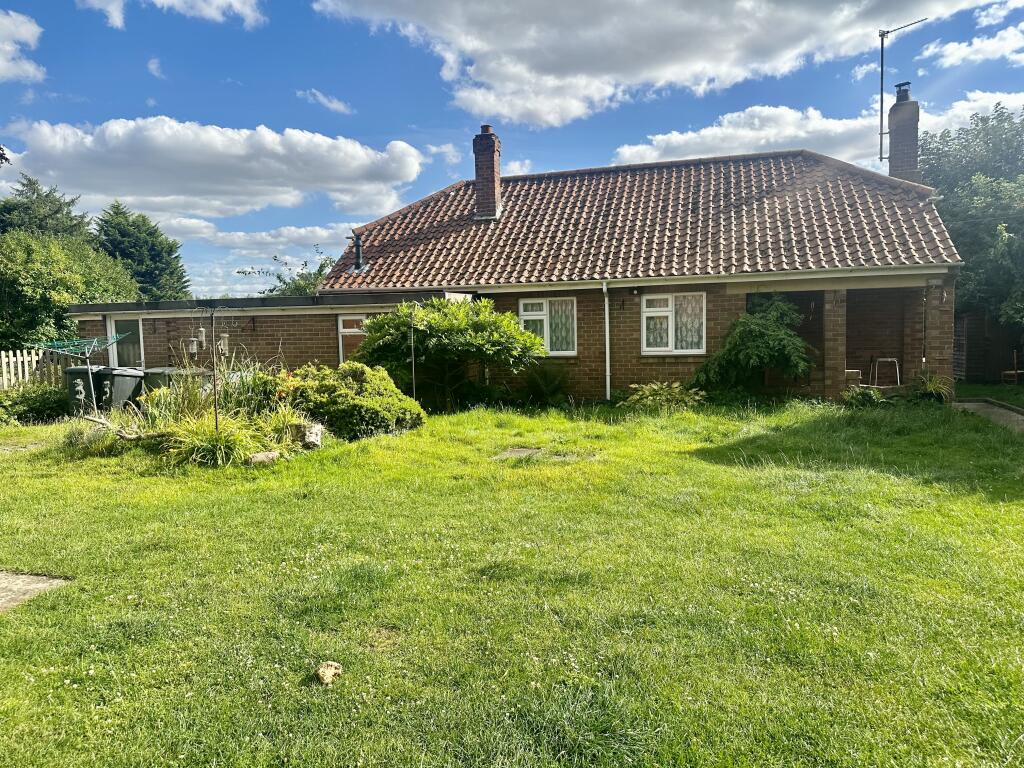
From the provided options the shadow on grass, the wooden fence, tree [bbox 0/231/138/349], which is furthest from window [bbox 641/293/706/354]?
tree [bbox 0/231/138/349]

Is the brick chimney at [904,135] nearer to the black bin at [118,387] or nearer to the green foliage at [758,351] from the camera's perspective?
the green foliage at [758,351]

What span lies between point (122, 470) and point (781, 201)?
47.7 feet

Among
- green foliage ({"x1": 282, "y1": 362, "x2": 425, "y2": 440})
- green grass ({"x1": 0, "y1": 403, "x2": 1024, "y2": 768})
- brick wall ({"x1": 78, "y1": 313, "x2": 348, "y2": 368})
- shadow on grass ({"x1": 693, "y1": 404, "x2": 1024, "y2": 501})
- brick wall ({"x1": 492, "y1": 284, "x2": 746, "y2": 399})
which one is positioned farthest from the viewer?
brick wall ({"x1": 78, "y1": 313, "x2": 348, "y2": 368})

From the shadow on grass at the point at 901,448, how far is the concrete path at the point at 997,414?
0.52 m

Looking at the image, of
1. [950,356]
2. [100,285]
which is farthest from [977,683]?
[100,285]

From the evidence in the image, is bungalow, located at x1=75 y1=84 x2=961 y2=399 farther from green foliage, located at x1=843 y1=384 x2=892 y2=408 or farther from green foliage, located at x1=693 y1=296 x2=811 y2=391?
green foliage, located at x1=843 y1=384 x2=892 y2=408

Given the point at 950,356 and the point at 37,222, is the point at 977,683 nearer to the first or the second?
the point at 950,356

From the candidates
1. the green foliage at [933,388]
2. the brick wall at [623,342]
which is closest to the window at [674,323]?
the brick wall at [623,342]

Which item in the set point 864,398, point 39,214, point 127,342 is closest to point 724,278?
point 864,398

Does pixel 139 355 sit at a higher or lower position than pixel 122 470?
higher

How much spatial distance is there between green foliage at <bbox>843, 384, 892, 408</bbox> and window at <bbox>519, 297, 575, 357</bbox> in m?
5.68

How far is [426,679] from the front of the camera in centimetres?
302

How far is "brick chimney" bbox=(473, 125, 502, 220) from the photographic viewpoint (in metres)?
17.4

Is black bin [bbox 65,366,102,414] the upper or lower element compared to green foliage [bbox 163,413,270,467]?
upper
